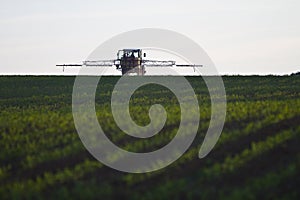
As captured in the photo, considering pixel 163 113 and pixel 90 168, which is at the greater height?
pixel 163 113

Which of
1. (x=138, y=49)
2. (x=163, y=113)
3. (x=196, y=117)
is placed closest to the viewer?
(x=196, y=117)

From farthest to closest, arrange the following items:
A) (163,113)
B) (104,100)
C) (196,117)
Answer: (104,100), (163,113), (196,117)

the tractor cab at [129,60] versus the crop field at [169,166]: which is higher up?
the tractor cab at [129,60]

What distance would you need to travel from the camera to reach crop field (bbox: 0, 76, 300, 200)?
11938 millimetres

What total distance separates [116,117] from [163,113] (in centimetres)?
170

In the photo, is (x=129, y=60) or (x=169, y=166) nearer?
(x=169, y=166)

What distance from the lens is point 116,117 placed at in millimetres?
20062

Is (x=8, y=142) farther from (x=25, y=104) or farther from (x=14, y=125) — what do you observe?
(x=25, y=104)

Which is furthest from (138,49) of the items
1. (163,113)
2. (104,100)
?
(163,113)

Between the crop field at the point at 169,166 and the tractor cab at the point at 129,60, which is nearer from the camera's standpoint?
the crop field at the point at 169,166

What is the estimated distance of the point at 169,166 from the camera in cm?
1366

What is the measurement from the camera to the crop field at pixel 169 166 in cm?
1194

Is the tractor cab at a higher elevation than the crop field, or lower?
higher

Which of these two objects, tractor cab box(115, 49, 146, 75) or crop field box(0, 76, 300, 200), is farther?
tractor cab box(115, 49, 146, 75)
